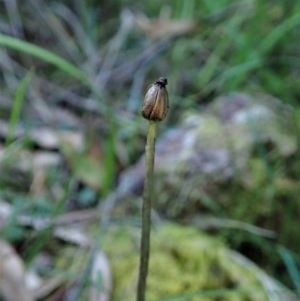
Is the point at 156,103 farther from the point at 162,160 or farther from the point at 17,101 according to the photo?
the point at 162,160

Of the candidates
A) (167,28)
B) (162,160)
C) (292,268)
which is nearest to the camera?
(292,268)

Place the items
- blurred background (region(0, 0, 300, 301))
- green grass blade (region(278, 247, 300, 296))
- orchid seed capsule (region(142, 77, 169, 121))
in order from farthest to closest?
blurred background (region(0, 0, 300, 301)) < green grass blade (region(278, 247, 300, 296)) < orchid seed capsule (region(142, 77, 169, 121))

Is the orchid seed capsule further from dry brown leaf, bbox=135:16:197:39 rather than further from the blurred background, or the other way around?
dry brown leaf, bbox=135:16:197:39

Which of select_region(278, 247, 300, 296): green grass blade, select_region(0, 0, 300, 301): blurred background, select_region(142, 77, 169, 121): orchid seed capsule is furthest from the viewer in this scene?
select_region(0, 0, 300, 301): blurred background

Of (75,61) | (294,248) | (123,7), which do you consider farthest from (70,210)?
(123,7)

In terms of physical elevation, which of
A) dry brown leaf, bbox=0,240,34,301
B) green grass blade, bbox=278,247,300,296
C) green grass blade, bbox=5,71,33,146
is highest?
green grass blade, bbox=5,71,33,146

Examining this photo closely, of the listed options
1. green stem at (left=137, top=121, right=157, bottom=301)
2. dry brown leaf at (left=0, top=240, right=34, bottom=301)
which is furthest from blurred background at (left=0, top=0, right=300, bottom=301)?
green stem at (left=137, top=121, right=157, bottom=301)

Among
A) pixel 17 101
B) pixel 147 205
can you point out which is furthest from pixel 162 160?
pixel 147 205

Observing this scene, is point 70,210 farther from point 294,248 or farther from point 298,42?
point 298,42

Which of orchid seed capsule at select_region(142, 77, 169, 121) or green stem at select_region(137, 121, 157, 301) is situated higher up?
orchid seed capsule at select_region(142, 77, 169, 121)
